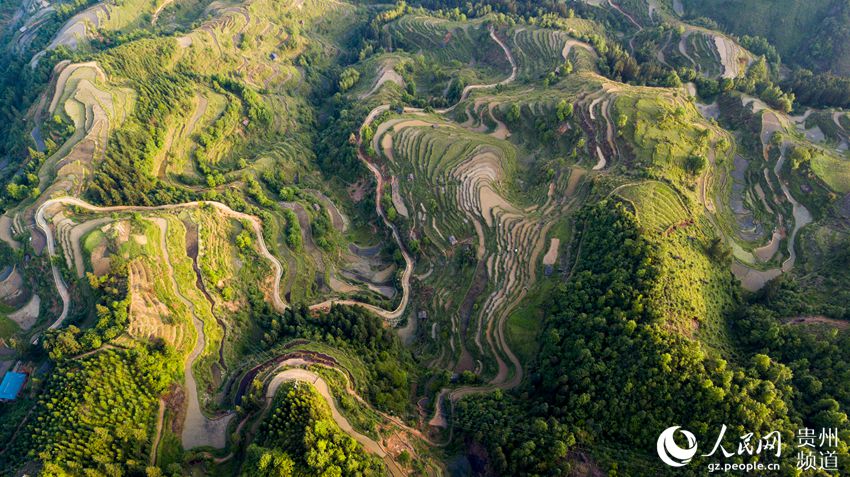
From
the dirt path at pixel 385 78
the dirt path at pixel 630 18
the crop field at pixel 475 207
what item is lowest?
the crop field at pixel 475 207

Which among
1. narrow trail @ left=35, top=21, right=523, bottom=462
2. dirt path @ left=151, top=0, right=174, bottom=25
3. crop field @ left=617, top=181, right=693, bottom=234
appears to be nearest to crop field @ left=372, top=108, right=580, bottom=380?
narrow trail @ left=35, top=21, right=523, bottom=462

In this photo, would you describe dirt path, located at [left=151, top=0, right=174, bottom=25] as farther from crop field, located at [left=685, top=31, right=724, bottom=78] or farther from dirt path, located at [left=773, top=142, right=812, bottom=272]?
dirt path, located at [left=773, top=142, right=812, bottom=272]

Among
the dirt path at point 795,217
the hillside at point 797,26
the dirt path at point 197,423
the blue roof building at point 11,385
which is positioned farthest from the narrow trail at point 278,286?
the hillside at point 797,26

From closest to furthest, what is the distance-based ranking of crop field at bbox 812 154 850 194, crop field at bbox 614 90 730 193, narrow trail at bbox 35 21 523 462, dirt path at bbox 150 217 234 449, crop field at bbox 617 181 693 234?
dirt path at bbox 150 217 234 449
narrow trail at bbox 35 21 523 462
crop field at bbox 617 181 693 234
crop field at bbox 812 154 850 194
crop field at bbox 614 90 730 193

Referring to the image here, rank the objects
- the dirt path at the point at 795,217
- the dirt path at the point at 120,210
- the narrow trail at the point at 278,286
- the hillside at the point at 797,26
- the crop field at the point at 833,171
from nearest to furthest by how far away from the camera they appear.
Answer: the narrow trail at the point at 278,286 → the dirt path at the point at 120,210 → the dirt path at the point at 795,217 → the crop field at the point at 833,171 → the hillside at the point at 797,26

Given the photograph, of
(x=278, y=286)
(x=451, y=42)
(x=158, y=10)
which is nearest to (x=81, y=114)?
(x=278, y=286)

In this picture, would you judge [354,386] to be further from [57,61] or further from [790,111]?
[790,111]

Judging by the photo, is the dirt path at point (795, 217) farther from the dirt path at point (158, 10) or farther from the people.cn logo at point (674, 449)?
the dirt path at point (158, 10)
